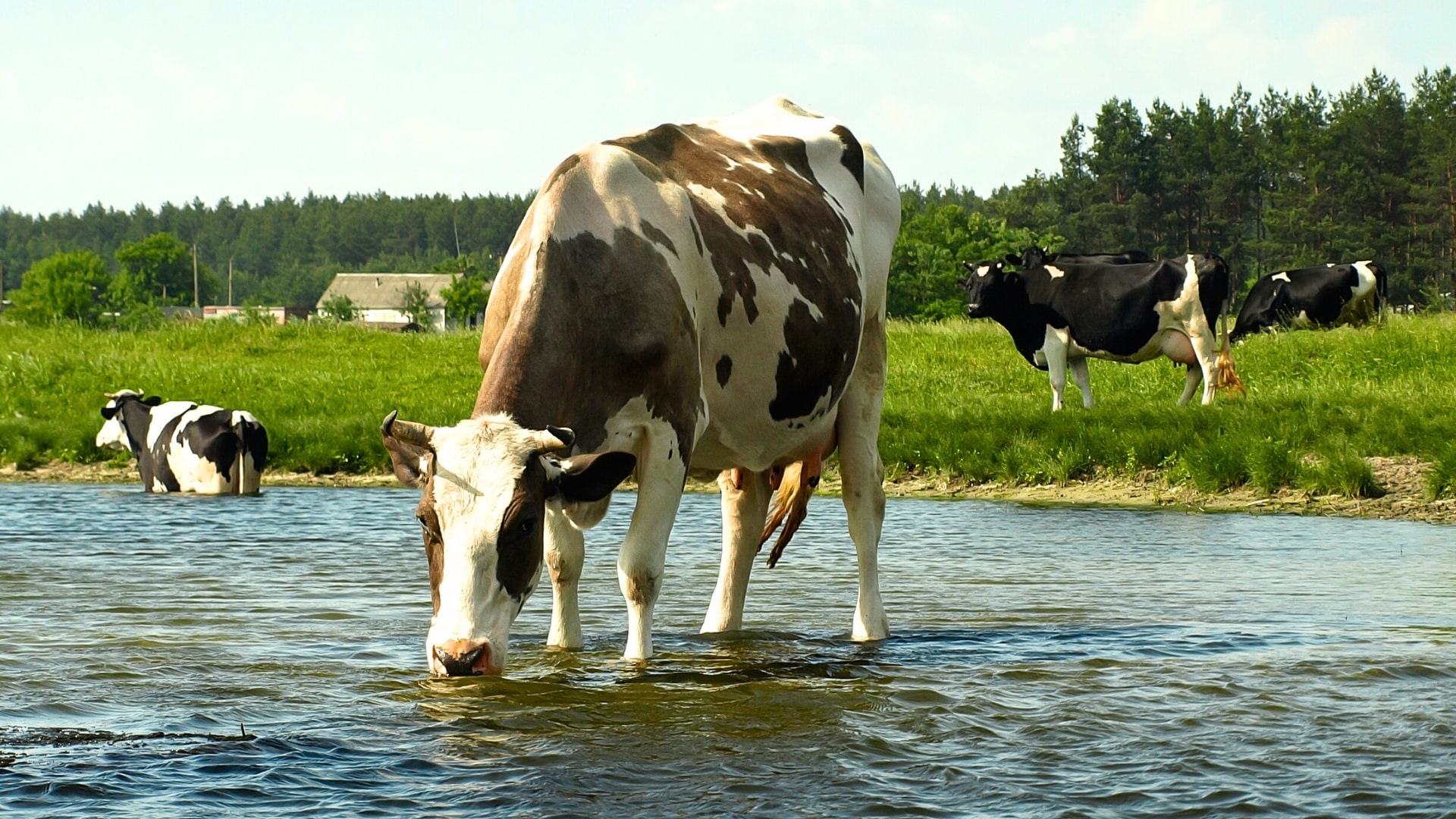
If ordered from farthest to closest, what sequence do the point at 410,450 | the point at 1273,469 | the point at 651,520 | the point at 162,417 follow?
1. the point at 162,417
2. the point at 1273,469
3. the point at 651,520
4. the point at 410,450

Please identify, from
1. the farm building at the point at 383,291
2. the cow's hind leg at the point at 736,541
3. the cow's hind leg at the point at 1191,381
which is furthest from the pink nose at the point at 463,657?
the farm building at the point at 383,291

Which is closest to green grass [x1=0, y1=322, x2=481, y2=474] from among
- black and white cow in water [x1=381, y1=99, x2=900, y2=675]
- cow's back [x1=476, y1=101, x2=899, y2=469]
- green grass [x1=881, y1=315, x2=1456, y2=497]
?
green grass [x1=881, y1=315, x2=1456, y2=497]

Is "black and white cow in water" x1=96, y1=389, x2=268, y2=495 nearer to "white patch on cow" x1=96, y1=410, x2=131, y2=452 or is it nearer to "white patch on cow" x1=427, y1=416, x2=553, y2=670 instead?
"white patch on cow" x1=96, y1=410, x2=131, y2=452

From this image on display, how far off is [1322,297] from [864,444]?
78.9 feet

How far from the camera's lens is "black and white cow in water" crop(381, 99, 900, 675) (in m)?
5.54

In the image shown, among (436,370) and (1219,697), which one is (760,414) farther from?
(436,370)

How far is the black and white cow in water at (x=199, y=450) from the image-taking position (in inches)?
596

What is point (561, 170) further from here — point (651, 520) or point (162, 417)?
point (162, 417)

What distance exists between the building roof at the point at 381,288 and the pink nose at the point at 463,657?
178509mm

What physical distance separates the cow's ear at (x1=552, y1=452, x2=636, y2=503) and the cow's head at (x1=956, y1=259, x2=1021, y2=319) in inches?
679

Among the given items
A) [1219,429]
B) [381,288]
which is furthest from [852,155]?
[381,288]

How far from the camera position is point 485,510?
215 inches

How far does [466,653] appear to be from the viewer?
210 inches

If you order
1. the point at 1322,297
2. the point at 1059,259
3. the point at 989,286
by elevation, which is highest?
the point at 1059,259
